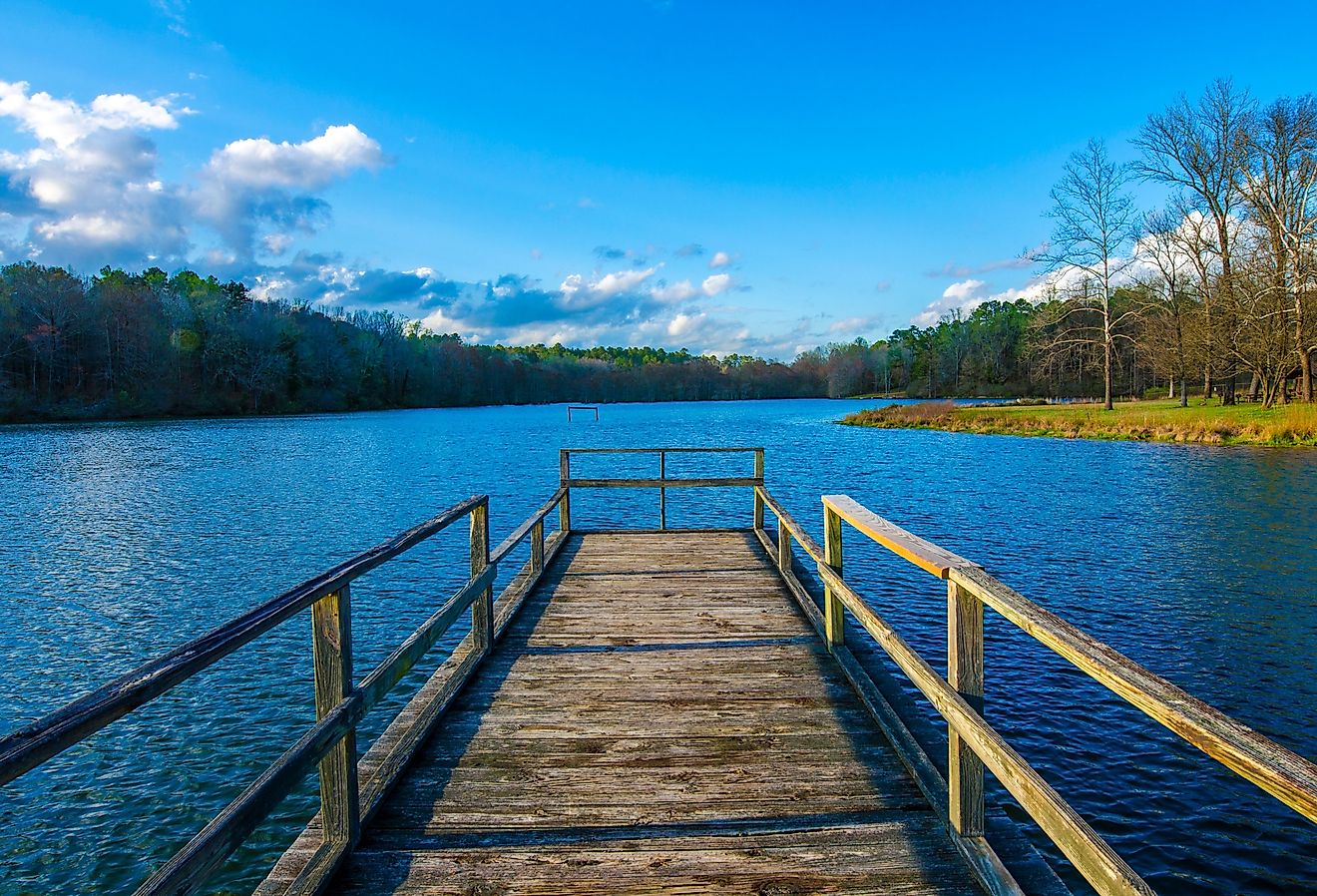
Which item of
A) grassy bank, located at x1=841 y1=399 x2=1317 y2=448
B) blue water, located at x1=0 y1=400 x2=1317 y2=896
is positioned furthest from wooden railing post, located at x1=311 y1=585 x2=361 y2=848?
grassy bank, located at x1=841 y1=399 x2=1317 y2=448

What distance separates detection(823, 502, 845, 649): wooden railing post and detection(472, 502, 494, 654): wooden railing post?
252cm

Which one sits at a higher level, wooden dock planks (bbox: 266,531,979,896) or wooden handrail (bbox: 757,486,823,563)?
wooden handrail (bbox: 757,486,823,563)

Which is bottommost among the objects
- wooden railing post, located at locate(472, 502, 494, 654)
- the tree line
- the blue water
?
the blue water

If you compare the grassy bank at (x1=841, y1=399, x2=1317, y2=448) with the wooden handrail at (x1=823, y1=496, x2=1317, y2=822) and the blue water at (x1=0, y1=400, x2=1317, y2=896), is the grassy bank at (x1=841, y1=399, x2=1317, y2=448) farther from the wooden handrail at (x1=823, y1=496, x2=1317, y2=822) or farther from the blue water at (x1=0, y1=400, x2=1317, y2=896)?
the wooden handrail at (x1=823, y1=496, x2=1317, y2=822)

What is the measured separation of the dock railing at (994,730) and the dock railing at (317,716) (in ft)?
8.10

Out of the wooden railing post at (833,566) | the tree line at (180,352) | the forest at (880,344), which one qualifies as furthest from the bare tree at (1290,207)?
the tree line at (180,352)

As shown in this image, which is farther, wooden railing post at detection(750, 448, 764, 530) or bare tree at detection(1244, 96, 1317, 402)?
bare tree at detection(1244, 96, 1317, 402)

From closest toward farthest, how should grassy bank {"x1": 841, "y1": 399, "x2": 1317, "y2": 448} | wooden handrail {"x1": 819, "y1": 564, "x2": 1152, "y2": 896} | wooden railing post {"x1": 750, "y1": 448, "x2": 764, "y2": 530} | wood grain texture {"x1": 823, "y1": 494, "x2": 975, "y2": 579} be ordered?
wooden handrail {"x1": 819, "y1": 564, "x2": 1152, "y2": 896}
wood grain texture {"x1": 823, "y1": 494, "x2": 975, "y2": 579}
wooden railing post {"x1": 750, "y1": 448, "x2": 764, "y2": 530}
grassy bank {"x1": 841, "y1": 399, "x2": 1317, "y2": 448}

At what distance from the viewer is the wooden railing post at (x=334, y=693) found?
10.4 ft

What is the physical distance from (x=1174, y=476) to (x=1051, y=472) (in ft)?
11.2

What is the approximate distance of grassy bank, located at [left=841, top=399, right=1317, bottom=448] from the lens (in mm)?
28312

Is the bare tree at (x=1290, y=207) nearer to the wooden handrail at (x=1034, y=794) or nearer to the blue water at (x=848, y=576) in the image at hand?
the blue water at (x=848, y=576)

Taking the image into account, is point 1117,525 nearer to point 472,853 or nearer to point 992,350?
point 472,853

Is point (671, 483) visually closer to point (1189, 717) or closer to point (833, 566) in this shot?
point (833, 566)
